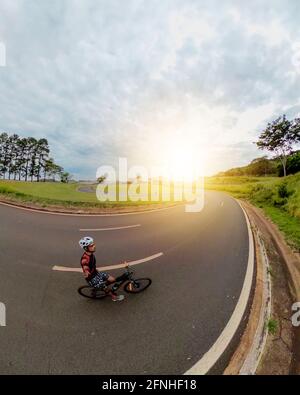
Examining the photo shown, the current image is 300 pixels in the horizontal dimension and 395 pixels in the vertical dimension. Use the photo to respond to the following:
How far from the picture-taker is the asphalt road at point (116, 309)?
285cm

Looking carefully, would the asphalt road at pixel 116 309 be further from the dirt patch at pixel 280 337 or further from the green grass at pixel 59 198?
the green grass at pixel 59 198

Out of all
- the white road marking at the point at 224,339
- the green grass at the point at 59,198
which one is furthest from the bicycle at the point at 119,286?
the green grass at the point at 59,198

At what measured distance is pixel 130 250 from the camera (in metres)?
6.98

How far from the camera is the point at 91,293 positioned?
14.4 ft

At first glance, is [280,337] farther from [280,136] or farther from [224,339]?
[280,136]

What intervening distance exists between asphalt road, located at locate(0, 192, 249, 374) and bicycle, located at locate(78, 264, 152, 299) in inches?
5.9

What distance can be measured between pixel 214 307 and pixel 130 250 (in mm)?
3607

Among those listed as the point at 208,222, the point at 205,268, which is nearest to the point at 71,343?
the point at 205,268

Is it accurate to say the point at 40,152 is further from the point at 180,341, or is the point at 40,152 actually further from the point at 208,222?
the point at 180,341

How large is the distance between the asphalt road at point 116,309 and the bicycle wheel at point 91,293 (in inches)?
4.7

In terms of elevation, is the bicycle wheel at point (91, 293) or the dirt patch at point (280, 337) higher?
the bicycle wheel at point (91, 293)

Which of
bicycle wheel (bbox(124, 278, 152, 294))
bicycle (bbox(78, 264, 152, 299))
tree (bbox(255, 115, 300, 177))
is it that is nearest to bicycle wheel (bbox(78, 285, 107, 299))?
bicycle (bbox(78, 264, 152, 299))

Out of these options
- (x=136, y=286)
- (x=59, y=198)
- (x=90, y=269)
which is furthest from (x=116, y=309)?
(x=59, y=198)

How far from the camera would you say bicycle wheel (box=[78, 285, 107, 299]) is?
4270 mm
